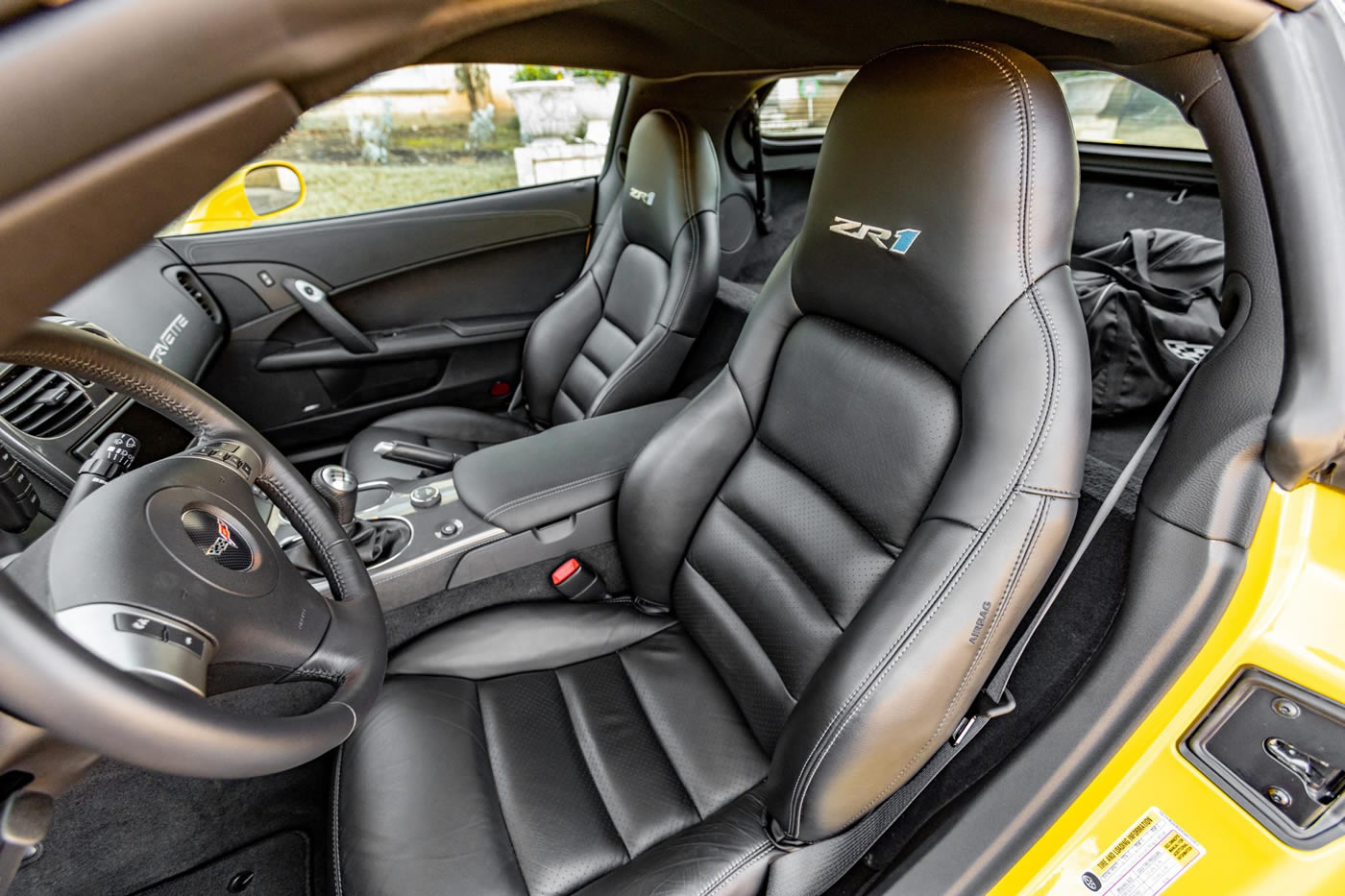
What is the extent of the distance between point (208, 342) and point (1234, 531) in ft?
6.86

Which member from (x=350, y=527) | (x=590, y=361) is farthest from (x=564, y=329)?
(x=350, y=527)

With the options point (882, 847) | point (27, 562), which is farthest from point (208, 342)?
point (882, 847)

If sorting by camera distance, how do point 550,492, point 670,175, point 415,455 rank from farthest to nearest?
point 670,175
point 415,455
point 550,492

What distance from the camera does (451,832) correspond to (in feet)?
3.10

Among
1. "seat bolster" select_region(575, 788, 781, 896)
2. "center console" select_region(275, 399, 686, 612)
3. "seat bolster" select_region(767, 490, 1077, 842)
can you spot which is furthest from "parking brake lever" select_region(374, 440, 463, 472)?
"seat bolster" select_region(767, 490, 1077, 842)

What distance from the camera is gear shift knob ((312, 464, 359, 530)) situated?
1106mm

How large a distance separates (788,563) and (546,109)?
2.00 metres

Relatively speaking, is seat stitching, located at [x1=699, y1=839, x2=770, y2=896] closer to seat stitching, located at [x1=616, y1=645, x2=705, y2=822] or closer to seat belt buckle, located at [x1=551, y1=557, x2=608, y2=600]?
seat stitching, located at [x1=616, y1=645, x2=705, y2=822]

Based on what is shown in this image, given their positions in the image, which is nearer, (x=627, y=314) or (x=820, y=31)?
(x=820, y=31)

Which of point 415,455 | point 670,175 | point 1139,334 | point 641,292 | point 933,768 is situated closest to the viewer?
point 933,768

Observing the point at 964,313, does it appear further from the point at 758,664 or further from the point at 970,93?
the point at 758,664

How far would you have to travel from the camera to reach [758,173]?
2250mm

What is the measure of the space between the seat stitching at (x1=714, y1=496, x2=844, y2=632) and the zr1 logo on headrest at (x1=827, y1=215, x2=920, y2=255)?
472 mm

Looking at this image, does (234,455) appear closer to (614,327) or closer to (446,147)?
(614,327)
